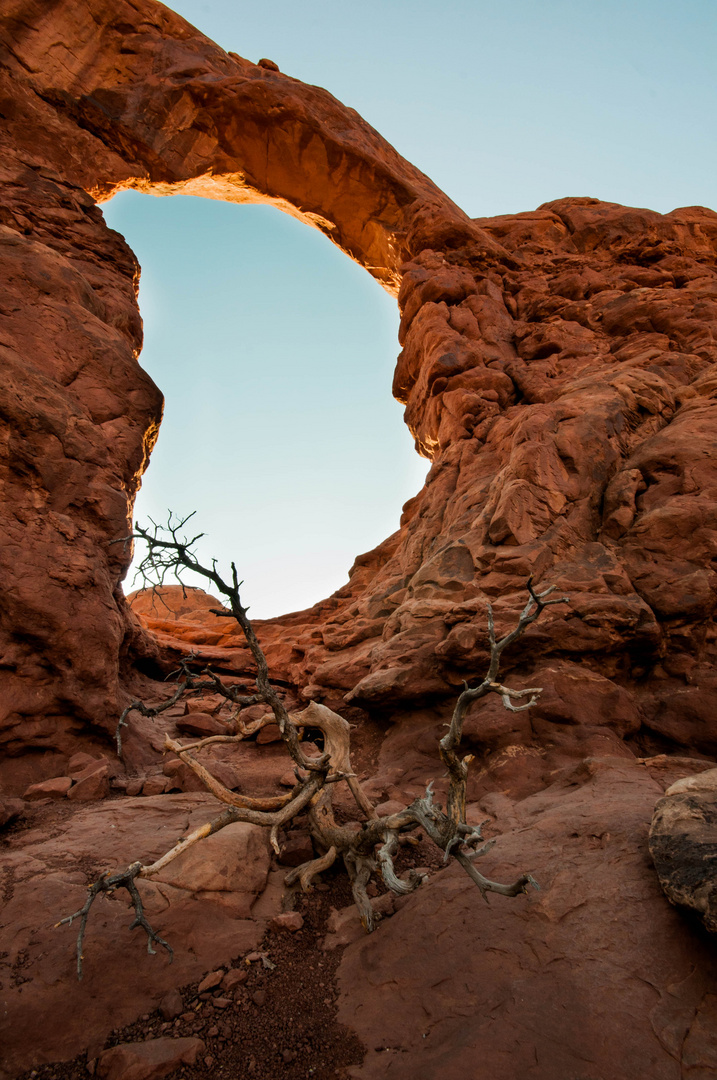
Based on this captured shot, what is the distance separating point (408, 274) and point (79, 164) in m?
11.9

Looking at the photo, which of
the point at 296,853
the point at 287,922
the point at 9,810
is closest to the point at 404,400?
the point at 296,853

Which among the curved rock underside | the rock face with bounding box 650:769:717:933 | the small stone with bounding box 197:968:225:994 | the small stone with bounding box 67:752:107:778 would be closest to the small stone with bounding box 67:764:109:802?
the small stone with bounding box 67:752:107:778

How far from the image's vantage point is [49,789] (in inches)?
304

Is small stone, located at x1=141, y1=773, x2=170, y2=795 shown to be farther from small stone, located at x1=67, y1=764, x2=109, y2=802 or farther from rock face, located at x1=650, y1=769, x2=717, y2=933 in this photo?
rock face, located at x1=650, y1=769, x2=717, y2=933

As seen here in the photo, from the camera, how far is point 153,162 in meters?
19.2

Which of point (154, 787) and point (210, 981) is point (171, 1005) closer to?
point (210, 981)

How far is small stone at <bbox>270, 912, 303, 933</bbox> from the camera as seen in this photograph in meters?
5.29

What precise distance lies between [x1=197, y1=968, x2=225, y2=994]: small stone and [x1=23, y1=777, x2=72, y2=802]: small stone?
4468 millimetres

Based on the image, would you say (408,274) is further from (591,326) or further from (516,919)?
(516,919)

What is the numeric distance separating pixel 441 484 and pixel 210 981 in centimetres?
1197

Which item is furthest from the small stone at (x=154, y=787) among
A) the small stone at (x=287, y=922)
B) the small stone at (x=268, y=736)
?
the small stone at (x=287, y=922)

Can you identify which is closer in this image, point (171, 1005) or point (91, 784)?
point (171, 1005)

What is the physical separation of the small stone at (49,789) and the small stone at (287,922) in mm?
4438

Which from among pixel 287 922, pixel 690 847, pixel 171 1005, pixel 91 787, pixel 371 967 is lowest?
pixel 371 967
